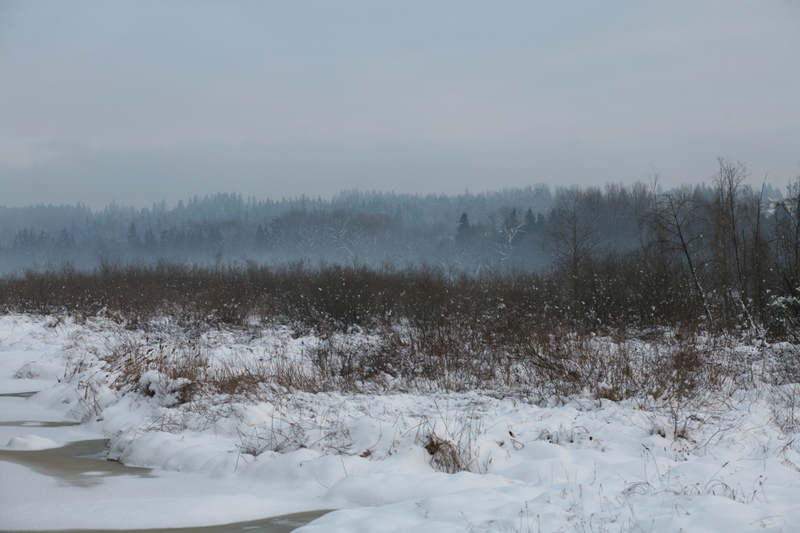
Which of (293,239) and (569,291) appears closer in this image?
(569,291)

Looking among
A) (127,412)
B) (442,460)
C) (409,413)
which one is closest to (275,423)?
(409,413)

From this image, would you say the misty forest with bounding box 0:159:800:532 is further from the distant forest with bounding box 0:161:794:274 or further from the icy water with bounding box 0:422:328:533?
the distant forest with bounding box 0:161:794:274

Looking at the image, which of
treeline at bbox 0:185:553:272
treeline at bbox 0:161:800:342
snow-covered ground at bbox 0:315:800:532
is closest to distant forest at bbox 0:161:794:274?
treeline at bbox 0:185:553:272

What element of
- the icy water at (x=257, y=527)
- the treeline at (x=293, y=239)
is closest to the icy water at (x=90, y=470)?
the icy water at (x=257, y=527)

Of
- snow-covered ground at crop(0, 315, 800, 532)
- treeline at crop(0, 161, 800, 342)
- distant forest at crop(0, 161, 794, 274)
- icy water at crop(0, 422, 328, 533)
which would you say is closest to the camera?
snow-covered ground at crop(0, 315, 800, 532)

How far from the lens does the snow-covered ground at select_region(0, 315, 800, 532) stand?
12.6 feet

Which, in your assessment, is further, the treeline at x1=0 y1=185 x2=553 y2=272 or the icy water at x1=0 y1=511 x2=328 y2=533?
the treeline at x1=0 y1=185 x2=553 y2=272

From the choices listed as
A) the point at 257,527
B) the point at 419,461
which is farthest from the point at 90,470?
the point at 419,461

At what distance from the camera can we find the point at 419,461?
17.2 feet

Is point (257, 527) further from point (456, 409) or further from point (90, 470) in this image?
point (456, 409)

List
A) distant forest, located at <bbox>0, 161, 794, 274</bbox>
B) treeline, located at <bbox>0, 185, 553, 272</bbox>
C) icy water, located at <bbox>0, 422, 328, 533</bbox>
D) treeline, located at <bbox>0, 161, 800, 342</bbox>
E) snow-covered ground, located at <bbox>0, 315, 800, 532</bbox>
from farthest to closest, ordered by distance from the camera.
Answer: treeline, located at <bbox>0, 185, 553, 272</bbox>
distant forest, located at <bbox>0, 161, 794, 274</bbox>
treeline, located at <bbox>0, 161, 800, 342</bbox>
icy water, located at <bbox>0, 422, 328, 533</bbox>
snow-covered ground, located at <bbox>0, 315, 800, 532</bbox>

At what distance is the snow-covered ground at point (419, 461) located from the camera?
12.6ft

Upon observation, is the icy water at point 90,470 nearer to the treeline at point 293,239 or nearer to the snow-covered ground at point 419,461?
the snow-covered ground at point 419,461

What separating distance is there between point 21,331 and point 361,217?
3123 inches
